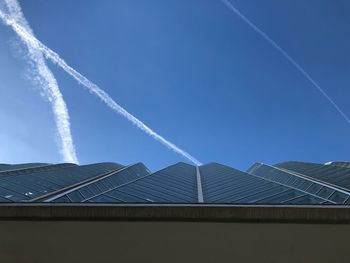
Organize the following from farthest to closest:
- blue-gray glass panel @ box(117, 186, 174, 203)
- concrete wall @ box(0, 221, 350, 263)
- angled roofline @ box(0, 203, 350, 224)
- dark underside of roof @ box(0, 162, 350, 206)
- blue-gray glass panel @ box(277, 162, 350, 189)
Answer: blue-gray glass panel @ box(277, 162, 350, 189) < blue-gray glass panel @ box(117, 186, 174, 203) < dark underside of roof @ box(0, 162, 350, 206) < concrete wall @ box(0, 221, 350, 263) < angled roofline @ box(0, 203, 350, 224)

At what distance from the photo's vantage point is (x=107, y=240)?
8.25 meters

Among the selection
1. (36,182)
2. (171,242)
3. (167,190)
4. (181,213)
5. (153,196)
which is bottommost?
(171,242)

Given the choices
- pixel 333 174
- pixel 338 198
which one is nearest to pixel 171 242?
pixel 338 198

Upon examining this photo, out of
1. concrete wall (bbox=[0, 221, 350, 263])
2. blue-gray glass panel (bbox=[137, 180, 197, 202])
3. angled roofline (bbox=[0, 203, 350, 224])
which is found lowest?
concrete wall (bbox=[0, 221, 350, 263])

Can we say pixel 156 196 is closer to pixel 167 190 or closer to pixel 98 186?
pixel 167 190

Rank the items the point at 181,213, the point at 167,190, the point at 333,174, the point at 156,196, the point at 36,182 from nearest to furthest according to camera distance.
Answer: the point at 181,213
the point at 156,196
the point at 167,190
the point at 36,182
the point at 333,174

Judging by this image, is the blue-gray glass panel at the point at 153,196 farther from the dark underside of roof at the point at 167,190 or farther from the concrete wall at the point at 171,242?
the concrete wall at the point at 171,242

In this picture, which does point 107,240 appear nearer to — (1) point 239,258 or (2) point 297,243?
(1) point 239,258

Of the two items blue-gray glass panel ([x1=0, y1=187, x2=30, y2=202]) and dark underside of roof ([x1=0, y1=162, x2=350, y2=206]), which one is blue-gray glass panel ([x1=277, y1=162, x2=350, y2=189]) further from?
blue-gray glass panel ([x1=0, y1=187, x2=30, y2=202])

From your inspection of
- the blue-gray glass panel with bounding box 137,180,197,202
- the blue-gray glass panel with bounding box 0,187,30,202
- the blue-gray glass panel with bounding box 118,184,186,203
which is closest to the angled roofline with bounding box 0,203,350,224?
the blue-gray glass panel with bounding box 118,184,186,203

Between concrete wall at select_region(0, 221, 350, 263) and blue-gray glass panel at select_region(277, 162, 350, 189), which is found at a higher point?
blue-gray glass panel at select_region(277, 162, 350, 189)

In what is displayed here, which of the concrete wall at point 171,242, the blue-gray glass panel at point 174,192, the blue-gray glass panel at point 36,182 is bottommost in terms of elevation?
the concrete wall at point 171,242

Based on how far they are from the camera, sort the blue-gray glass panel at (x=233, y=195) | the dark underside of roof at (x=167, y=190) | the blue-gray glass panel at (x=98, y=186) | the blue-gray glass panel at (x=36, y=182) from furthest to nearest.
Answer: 1. the blue-gray glass panel at (x=36, y=182)
2. the blue-gray glass panel at (x=98, y=186)
3. the blue-gray glass panel at (x=233, y=195)
4. the dark underside of roof at (x=167, y=190)

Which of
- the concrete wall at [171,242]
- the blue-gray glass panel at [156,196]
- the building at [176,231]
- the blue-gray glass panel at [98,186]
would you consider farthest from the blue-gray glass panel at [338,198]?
the blue-gray glass panel at [98,186]
